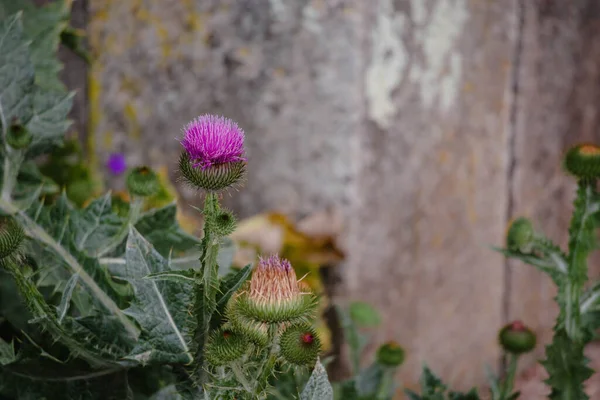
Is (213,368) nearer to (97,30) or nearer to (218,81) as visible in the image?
(218,81)

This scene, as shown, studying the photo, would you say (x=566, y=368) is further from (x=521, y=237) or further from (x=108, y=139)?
(x=108, y=139)

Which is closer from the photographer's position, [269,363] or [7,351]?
[269,363]

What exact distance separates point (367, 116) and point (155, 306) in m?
2.12

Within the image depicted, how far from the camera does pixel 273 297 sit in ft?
2.57

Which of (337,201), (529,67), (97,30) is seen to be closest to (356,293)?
(337,201)

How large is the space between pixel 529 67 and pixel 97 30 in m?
2.09

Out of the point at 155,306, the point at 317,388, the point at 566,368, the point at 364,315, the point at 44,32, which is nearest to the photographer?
the point at 317,388

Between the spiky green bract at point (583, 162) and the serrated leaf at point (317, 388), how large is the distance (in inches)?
25.0

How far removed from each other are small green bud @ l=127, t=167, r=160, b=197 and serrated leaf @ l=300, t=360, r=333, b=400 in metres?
0.61

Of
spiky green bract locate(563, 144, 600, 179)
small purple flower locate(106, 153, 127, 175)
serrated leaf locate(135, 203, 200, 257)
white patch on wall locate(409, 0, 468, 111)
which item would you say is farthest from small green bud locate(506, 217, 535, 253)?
small purple flower locate(106, 153, 127, 175)

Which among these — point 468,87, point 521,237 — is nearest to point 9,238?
point 521,237

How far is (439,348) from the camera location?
3.46m

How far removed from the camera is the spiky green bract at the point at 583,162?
120 cm

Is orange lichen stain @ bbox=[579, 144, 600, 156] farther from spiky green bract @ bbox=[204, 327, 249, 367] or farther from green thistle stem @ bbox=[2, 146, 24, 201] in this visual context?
green thistle stem @ bbox=[2, 146, 24, 201]
